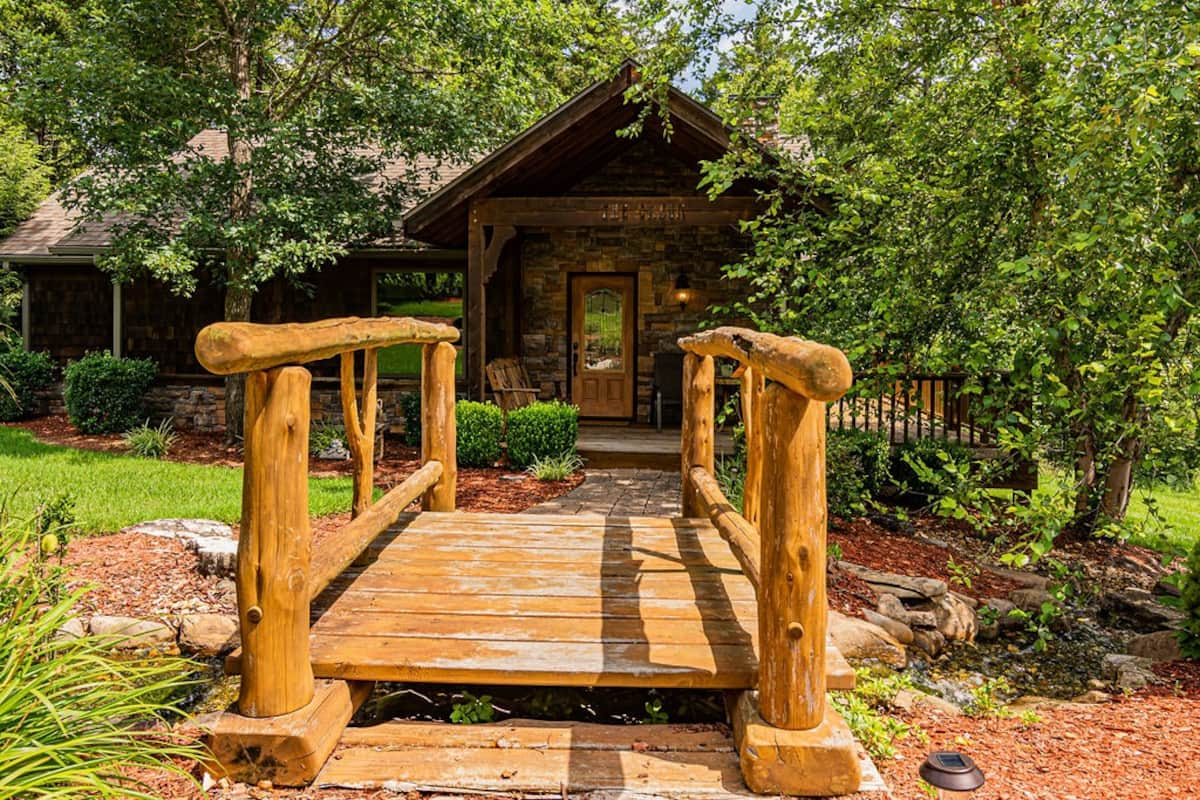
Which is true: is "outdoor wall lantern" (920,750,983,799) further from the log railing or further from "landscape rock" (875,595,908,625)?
"landscape rock" (875,595,908,625)

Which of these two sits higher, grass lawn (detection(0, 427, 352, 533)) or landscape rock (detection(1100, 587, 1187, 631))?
grass lawn (detection(0, 427, 352, 533))

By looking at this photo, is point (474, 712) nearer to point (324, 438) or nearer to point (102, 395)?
point (324, 438)

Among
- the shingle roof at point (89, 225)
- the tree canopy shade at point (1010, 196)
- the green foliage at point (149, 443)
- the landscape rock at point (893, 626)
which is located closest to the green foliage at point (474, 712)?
the landscape rock at point (893, 626)

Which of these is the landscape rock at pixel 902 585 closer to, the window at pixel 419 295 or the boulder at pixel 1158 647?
the boulder at pixel 1158 647

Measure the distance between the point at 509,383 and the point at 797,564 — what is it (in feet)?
27.4

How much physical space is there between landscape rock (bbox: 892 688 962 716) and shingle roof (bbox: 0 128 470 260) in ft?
32.0

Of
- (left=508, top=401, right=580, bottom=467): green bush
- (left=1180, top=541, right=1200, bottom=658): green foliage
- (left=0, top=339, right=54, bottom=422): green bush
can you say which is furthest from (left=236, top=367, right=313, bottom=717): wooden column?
(left=0, top=339, right=54, bottom=422): green bush

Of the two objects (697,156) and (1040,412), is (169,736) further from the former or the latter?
(697,156)

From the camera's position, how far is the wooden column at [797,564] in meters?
2.26

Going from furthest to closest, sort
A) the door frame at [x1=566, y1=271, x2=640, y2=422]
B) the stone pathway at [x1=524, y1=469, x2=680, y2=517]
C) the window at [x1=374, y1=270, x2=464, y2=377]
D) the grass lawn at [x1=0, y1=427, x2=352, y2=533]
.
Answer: the window at [x1=374, y1=270, x2=464, y2=377] < the door frame at [x1=566, y1=271, x2=640, y2=422] < the stone pathway at [x1=524, y1=469, x2=680, y2=517] < the grass lawn at [x1=0, y1=427, x2=352, y2=533]

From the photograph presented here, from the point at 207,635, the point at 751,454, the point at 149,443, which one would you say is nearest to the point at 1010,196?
the point at 751,454

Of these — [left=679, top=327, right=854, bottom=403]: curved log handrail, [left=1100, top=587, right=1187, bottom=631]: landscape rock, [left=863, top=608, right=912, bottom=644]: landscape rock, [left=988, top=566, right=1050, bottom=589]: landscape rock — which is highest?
[left=679, top=327, right=854, bottom=403]: curved log handrail

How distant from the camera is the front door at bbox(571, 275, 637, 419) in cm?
1225

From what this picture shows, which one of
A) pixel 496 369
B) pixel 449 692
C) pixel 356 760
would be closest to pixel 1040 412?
pixel 449 692
